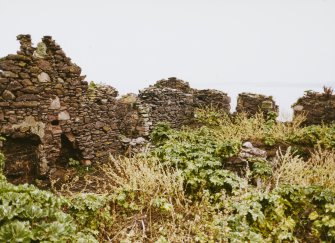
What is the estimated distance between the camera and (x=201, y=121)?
551 inches

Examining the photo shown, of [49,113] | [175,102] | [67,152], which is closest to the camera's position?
[49,113]

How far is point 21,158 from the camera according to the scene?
7258 millimetres

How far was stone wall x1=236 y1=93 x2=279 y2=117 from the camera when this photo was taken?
14537 mm

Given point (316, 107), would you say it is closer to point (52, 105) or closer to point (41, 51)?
point (52, 105)

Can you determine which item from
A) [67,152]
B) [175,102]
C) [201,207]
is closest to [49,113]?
[67,152]

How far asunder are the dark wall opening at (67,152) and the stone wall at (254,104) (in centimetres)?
886

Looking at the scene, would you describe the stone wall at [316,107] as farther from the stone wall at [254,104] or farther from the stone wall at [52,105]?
the stone wall at [52,105]

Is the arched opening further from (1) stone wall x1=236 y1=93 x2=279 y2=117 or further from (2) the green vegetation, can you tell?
(1) stone wall x1=236 y1=93 x2=279 y2=117

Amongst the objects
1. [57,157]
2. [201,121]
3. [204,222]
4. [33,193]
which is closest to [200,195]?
[204,222]

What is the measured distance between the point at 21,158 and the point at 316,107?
12.4 meters

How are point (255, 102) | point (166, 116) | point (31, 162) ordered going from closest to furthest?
point (31, 162)
point (166, 116)
point (255, 102)

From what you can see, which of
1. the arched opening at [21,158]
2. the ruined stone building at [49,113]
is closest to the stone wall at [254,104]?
the ruined stone building at [49,113]

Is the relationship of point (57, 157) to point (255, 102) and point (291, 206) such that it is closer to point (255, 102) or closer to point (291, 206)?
point (291, 206)

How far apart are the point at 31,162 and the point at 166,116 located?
21.5 feet
